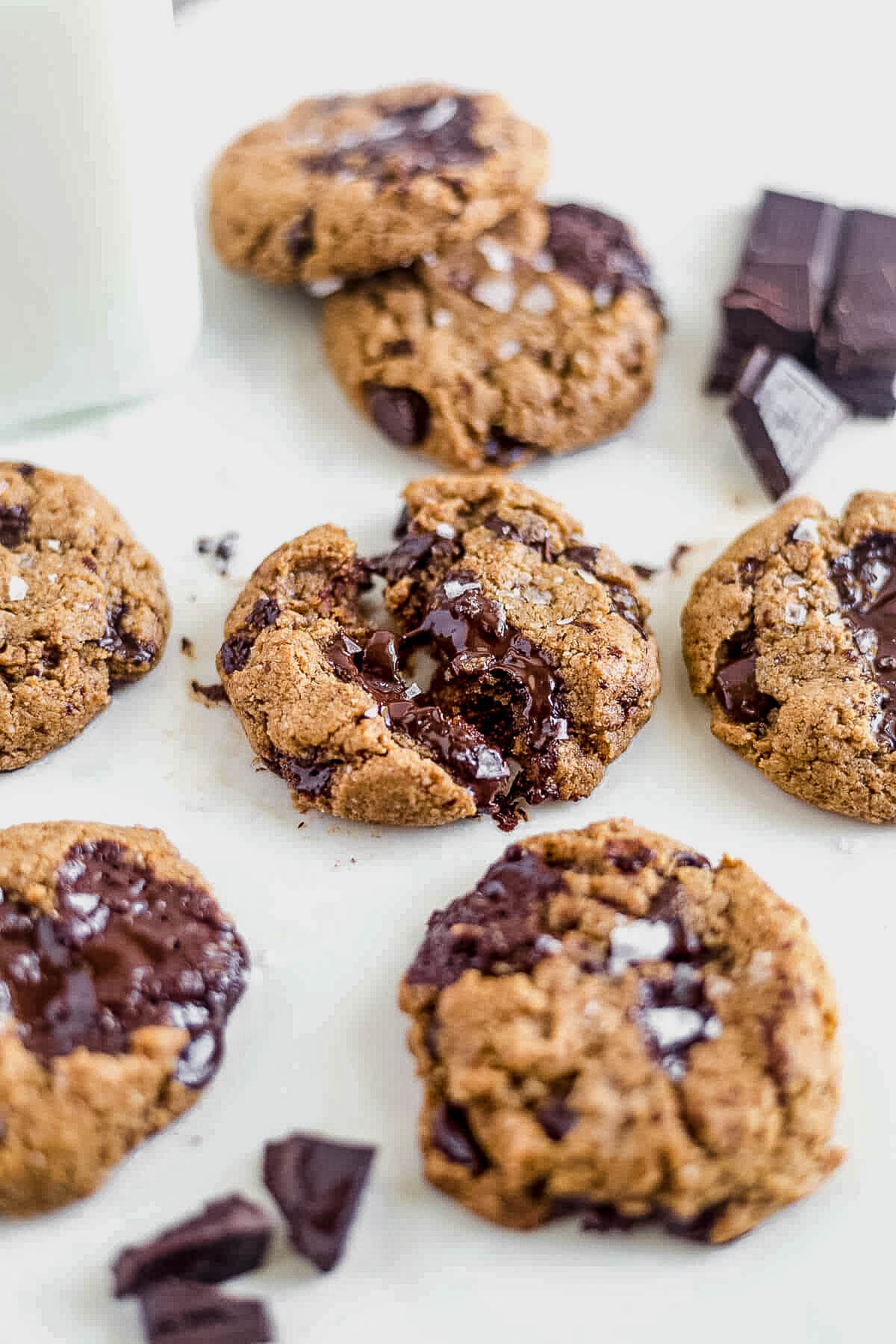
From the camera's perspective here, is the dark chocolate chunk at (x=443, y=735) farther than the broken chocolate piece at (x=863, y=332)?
No

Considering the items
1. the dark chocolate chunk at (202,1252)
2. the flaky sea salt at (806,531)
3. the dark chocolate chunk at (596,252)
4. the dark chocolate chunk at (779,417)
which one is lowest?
the dark chocolate chunk at (202,1252)

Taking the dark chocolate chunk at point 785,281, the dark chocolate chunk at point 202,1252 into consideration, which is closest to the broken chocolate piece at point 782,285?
the dark chocolate chunk at point 785,281

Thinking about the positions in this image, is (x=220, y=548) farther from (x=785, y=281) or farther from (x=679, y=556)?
(x=785, y=281)

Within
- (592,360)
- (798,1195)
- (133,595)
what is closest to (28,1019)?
(133,595)

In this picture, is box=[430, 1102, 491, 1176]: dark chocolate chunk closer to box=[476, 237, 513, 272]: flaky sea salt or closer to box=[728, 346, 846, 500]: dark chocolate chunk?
box=[728, 346, 846, 500]: dark chocolate chunk

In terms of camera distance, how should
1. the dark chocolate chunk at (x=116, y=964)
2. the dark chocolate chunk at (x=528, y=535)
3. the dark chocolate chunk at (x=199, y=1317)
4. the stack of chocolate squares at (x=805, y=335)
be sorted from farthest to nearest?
the stack of chocolate squares at (x=805, y=335)
the dark chocolate chunk at (x=528, y=535)
the dark chocolate chunk at (x=116, y=964)
the dark chocolate chunk at (x=199, y=1317)

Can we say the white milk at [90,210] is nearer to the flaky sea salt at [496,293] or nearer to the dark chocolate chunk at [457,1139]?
the flaky sea salt at [496,293]

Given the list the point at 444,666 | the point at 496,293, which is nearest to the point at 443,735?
the point at 444,666
